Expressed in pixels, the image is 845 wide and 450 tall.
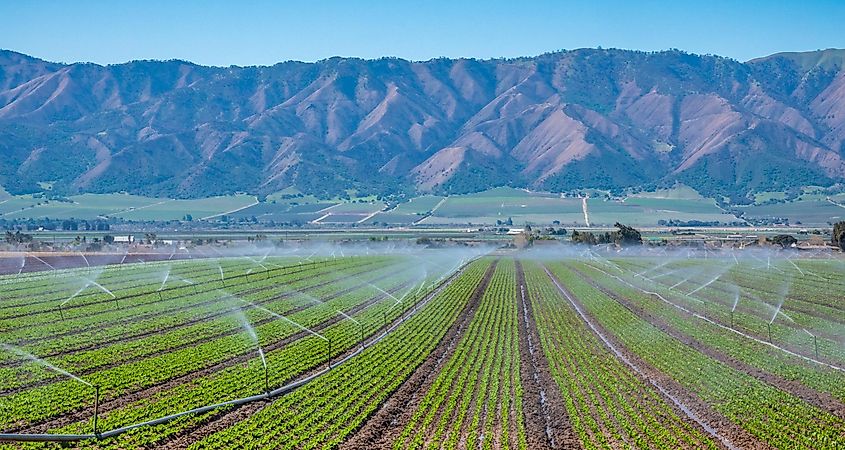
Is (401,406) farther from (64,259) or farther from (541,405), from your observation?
(64,259)

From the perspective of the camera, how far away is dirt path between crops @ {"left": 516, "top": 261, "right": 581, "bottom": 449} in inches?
899

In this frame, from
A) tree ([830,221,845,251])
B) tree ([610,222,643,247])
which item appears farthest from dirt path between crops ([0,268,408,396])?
tree ([610,222,643,247])

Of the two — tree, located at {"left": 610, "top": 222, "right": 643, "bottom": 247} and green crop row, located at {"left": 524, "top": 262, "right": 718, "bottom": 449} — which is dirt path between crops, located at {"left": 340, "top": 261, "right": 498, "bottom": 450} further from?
tree, located at {"left": 610, "top": 222, "right": 643, "bottom": 247}

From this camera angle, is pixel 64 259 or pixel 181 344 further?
pixel 64 259

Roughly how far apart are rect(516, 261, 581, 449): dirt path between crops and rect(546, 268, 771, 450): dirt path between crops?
307 centimetres

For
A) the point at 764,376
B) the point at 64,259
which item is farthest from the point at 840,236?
the point at 764,376

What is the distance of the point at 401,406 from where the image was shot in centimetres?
2617

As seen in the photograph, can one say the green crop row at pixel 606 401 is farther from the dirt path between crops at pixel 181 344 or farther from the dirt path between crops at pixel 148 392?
the dirt path between crops at pixel 181 344

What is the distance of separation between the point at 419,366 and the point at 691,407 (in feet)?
32.2

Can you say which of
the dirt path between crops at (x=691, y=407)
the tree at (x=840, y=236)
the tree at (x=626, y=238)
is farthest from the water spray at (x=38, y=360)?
the tree at (x=626, y=238)

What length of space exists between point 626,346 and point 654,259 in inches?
2691

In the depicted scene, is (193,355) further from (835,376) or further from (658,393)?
(835,376)

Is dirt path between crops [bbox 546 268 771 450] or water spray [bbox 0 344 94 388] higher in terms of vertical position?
water spray [bbox 0 344 94 388]

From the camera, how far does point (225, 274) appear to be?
74812mm
